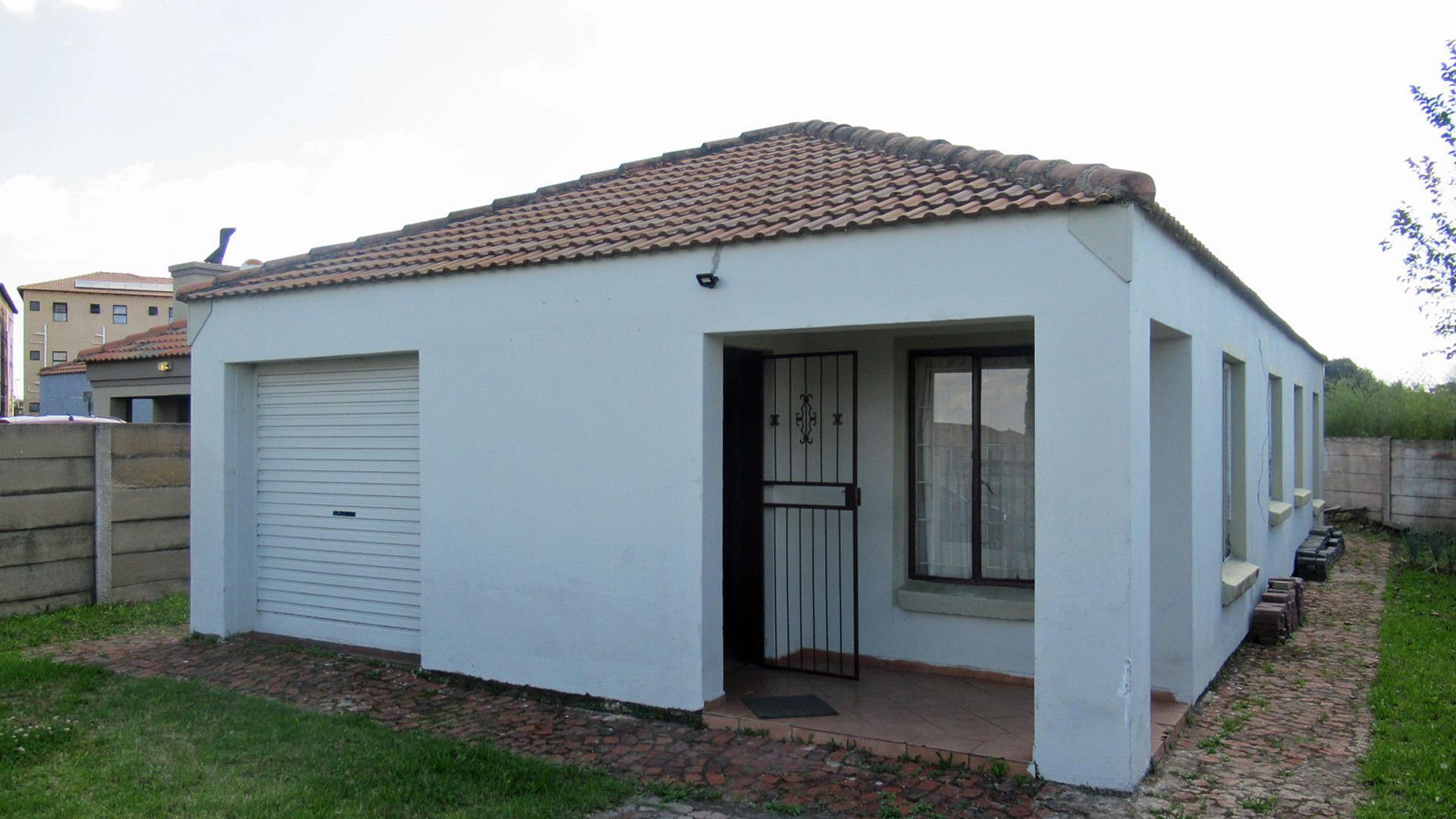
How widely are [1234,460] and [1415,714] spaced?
2584mm

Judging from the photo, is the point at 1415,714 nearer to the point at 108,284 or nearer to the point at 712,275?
the point at 712,275

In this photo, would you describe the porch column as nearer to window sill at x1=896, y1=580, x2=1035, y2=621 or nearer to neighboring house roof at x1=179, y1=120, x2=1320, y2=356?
neighboring house roof at x1=179, y1=120, x2=1320, y2=356

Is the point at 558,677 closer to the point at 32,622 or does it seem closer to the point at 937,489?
the point at 937,489

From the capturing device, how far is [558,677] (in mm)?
7176

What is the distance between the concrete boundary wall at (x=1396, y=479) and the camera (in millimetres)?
16547

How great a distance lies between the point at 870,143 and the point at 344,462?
519cm

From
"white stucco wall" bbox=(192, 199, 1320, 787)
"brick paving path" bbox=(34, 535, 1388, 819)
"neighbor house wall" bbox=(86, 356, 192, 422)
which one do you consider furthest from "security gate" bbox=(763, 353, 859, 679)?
"neighbor house wall" bbox=(86, 356, 192, 422)

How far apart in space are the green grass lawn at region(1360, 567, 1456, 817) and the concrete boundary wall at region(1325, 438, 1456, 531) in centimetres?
640

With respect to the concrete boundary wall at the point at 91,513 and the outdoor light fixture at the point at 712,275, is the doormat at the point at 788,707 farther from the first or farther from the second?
the concrete boundary wall at the point at 91,513

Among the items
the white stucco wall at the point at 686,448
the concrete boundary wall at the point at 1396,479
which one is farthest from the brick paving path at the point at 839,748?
the concrete boundary wall at the point at 1396,479

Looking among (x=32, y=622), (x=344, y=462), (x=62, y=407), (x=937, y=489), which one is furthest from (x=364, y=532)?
(x=62, y=407)

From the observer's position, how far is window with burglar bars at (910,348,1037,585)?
7.60 m

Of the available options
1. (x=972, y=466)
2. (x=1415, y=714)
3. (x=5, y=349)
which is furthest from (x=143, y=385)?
(x=5, y=349)

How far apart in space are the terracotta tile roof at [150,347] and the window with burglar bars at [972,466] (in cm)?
1511
